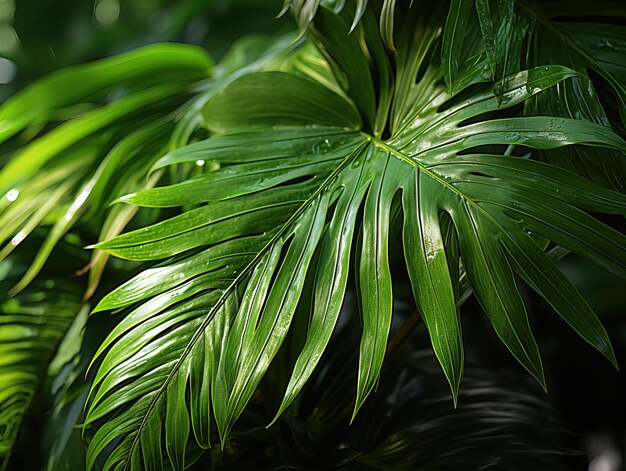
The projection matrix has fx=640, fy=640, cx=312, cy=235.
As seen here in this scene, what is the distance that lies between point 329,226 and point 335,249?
3 cm

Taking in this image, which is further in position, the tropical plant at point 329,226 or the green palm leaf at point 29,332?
the green palm leaf at point 29,332

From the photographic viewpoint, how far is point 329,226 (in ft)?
1.93

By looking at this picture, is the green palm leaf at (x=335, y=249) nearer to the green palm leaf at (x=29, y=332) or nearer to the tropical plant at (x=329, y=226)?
the tropical plant at (x=329, y=226)

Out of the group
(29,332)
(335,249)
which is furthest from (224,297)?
(29,332)

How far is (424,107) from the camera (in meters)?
0.65

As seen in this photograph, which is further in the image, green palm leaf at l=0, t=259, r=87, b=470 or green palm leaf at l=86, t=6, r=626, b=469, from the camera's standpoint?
green palm leaf at l=0, t=259, r=87, b=470

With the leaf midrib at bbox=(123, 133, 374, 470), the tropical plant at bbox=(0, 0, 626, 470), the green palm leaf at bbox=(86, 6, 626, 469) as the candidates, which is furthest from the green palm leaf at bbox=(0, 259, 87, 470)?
the leaf midrib at bbox=(123, 133, 374, 470)

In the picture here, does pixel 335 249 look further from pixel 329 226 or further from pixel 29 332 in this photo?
pixel 29 332

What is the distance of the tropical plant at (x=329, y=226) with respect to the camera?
515 mm

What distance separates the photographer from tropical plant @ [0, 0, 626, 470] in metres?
0.51

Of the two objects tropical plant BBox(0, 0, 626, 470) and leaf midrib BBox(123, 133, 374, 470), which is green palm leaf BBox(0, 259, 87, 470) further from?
leaf midrib BBox(123, 133, 374, 470)

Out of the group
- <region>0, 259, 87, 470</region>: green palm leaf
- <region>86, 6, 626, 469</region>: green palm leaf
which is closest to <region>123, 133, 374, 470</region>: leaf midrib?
<region>86, 6, 626, 469</region>: green palm leaf

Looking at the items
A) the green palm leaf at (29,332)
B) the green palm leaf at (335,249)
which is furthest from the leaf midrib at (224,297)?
the green palm leaf at (29,332)

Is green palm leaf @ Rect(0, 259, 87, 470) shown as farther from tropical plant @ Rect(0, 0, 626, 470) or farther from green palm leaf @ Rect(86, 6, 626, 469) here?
green palm leaf @ Rect(86, 6, 626, 469)
